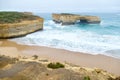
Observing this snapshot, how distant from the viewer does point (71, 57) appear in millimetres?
19750

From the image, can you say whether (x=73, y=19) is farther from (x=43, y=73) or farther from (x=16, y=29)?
(x=43, y=73)

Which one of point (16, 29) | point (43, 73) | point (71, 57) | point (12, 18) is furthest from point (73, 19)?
point (43, 73)

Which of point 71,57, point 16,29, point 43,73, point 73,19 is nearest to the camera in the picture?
point 43,73

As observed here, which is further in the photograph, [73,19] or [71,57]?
[73,19]

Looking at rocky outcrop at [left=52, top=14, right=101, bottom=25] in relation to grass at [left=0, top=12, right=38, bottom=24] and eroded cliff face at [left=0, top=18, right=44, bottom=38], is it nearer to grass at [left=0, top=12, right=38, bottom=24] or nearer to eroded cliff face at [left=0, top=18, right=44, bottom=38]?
grass at [left=0, top=12, right=38, bottom=24]

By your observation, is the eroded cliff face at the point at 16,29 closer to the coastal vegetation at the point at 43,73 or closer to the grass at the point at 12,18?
the grass at the point at 12,18

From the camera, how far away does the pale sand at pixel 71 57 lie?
17.5m

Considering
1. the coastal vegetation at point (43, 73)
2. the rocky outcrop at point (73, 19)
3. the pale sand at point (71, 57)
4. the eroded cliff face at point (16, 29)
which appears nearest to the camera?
the coastal vegetation at point (43, 73)

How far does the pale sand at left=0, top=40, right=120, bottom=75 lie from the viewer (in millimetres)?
17550

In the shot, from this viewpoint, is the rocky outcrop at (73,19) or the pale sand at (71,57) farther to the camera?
the rocky outcrop at (73,19)

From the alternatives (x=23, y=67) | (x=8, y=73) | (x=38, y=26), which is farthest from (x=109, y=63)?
(x=38, y=26)

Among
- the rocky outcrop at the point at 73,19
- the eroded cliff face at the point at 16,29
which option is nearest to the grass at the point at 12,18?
the eroded cliff face at the point at 16,29

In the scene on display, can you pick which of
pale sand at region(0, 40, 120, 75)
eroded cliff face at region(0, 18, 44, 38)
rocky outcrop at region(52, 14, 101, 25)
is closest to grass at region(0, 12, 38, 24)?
eroded cliff face at region(0, 18, 44, 38)

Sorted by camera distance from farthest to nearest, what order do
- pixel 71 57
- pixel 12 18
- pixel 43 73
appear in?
pixel 12 18 → pixel 71 57 → pixel 43 73
